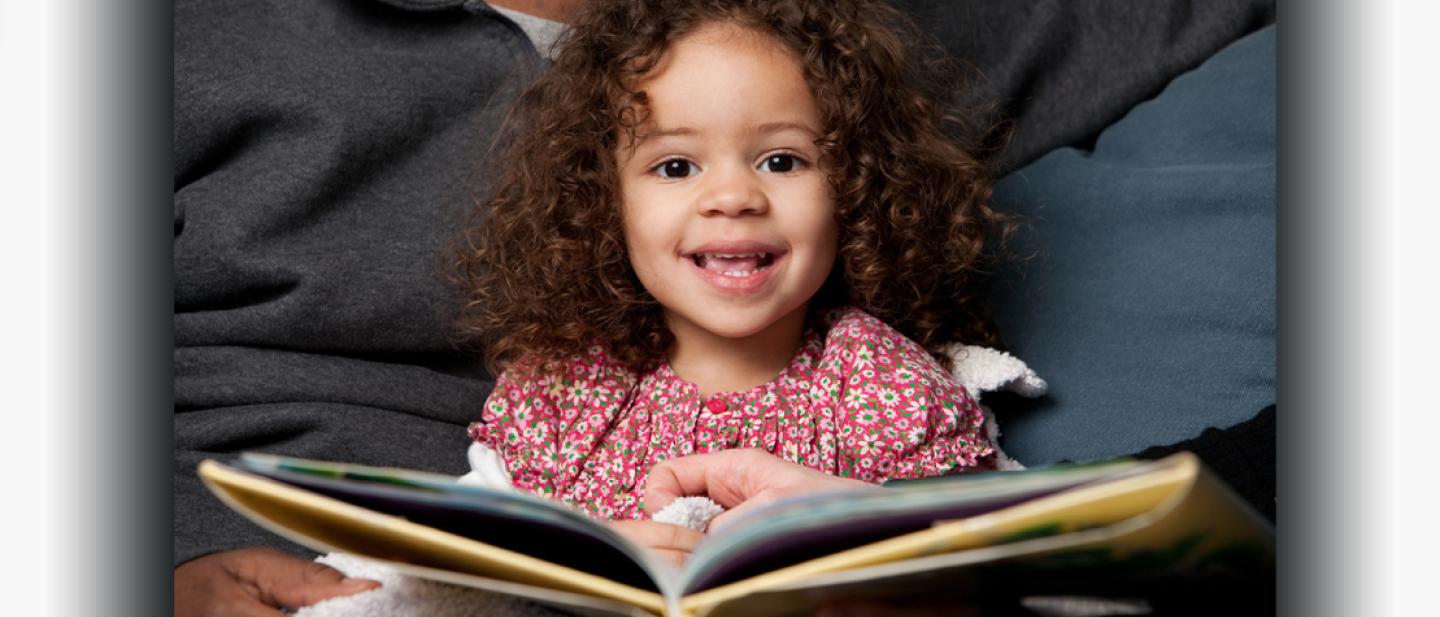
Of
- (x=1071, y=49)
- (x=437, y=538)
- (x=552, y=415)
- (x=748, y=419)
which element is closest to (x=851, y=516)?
(x=437, y=538)

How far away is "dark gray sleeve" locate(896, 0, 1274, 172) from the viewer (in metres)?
1.71

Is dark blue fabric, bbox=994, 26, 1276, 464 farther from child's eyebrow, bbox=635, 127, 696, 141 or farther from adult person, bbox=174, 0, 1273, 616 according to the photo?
adult person, bbox=174, 0, 1273, 616

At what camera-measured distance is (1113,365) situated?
139cm

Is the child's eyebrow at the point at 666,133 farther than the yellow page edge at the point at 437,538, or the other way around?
the child's eyebrow at the point at 666,133

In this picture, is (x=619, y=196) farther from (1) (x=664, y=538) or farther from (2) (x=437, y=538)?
(2) (x=437, y=538)

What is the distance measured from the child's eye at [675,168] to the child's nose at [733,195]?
0.03 m

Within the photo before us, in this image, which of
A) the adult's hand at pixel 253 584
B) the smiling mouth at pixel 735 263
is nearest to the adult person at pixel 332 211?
the adult's hand at pixel 253 584

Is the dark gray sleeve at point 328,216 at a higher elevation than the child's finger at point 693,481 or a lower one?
higher

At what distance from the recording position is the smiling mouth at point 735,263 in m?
1.26

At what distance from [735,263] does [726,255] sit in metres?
0.02

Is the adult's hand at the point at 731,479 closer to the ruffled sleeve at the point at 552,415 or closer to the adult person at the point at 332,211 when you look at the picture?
the ruffled sleeve at the point at 552,415

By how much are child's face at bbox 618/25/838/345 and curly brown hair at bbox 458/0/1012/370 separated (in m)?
0.02
